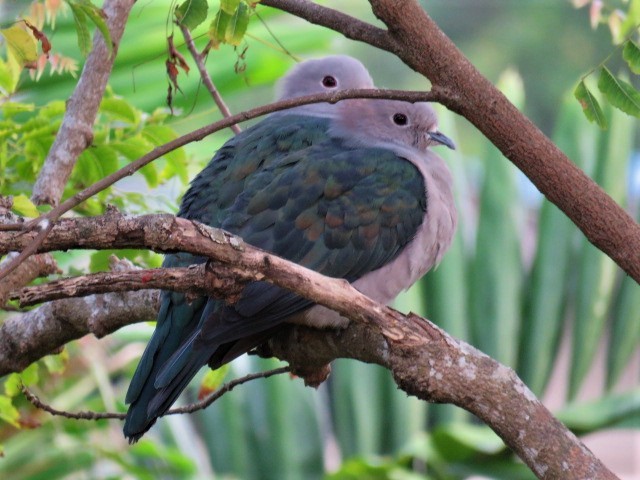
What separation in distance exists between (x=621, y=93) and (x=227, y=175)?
119 cm

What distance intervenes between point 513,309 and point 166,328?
316 centimetres

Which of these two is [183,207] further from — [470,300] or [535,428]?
[470,300]

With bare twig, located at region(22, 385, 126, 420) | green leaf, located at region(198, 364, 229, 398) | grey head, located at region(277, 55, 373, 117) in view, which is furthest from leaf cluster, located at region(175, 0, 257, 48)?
grey head, located at region(277, 55, 373, 117)

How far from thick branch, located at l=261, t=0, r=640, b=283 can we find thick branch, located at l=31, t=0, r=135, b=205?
790 mm

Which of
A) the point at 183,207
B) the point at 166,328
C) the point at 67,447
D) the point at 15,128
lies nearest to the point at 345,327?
the point at 166,328

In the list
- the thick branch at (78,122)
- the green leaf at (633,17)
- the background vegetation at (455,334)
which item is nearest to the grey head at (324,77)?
the background vegetation at (455,334)

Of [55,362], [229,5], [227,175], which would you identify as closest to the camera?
[229,5]

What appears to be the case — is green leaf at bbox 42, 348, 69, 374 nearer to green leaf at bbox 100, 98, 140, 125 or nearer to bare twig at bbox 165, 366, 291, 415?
bare twig at bbox 165, 366, 291, 415

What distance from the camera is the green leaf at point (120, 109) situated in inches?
105

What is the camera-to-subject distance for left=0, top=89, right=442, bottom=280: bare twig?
5.35ft

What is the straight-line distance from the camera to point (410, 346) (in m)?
1.98

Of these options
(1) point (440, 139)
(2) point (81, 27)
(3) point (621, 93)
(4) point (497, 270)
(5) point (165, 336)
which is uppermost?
(4) point (497, 270)

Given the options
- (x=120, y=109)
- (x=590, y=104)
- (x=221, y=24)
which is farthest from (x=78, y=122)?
(x=590, y=104)

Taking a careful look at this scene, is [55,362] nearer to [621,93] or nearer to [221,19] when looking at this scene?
[221,19]
